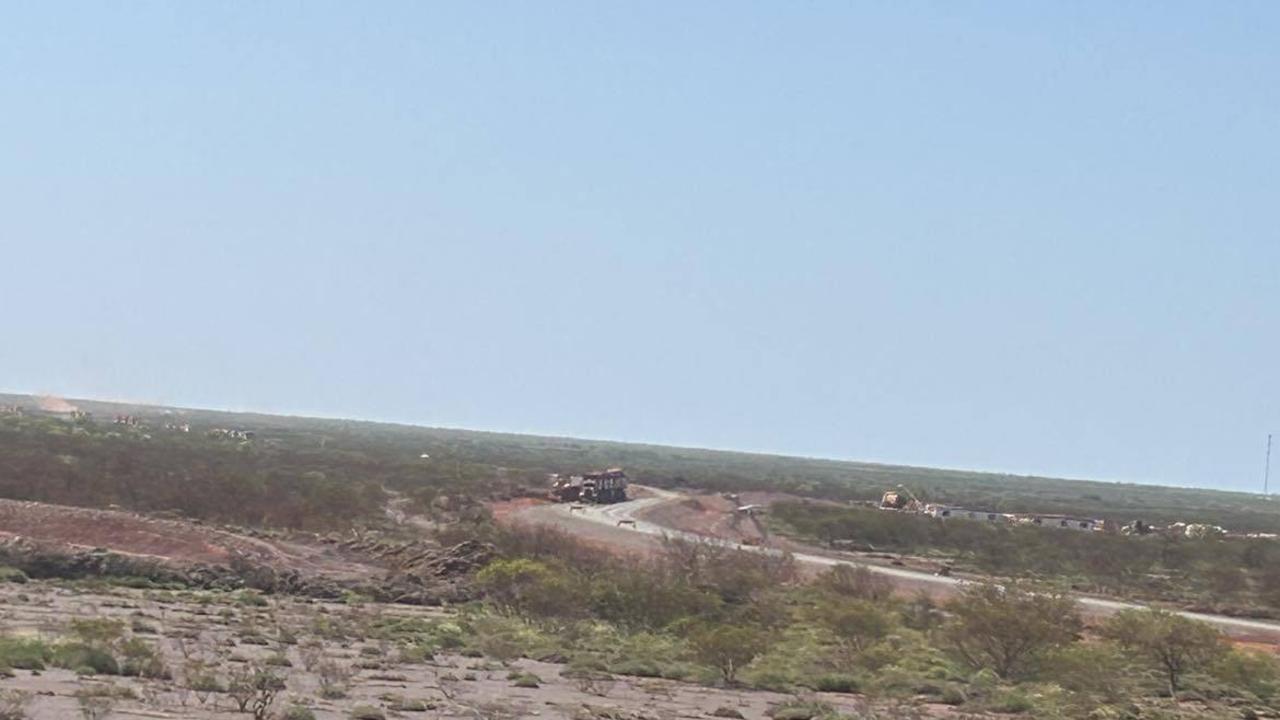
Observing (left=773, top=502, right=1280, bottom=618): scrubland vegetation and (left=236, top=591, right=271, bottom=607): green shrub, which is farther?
(left=773, top=502, right=1280, bottom=618): scrubland vegetation

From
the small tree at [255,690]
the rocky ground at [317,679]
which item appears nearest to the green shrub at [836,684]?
the rocky ground at [317,679]

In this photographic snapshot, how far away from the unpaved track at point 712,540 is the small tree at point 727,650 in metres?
15.8

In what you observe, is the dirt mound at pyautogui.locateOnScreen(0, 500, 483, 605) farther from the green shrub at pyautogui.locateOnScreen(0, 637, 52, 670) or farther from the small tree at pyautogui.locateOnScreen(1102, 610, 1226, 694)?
the small tree at pyautogui.locateOnScreen(1102, 610, 1226, 694)

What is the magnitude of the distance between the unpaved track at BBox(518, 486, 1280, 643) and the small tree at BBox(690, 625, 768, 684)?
15.8m

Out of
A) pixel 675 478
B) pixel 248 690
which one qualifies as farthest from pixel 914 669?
pixel 675 478

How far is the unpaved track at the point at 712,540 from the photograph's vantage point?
5441 cm

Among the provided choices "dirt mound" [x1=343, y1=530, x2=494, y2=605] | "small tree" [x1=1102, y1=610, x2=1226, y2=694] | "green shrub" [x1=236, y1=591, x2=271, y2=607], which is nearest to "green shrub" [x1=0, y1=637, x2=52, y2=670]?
"green shrub" [x1=236, y1=591, x2=271, y2=607]

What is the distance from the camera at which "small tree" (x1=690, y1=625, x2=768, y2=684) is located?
110 ft

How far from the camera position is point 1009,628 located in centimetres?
3750

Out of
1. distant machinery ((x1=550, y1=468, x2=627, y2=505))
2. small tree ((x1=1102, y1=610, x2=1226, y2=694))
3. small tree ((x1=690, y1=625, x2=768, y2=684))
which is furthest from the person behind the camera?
distant machinery ((x1=550, y1=468, x2=627, y2=505))

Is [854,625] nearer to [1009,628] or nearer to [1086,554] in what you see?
[1009,628]

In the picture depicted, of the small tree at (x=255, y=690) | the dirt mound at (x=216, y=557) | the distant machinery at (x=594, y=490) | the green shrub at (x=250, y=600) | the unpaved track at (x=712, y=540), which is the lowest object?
the green shrub at (x=250, y=600)

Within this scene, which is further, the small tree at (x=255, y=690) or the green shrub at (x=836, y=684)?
the green shrub at (x=836, y=684)

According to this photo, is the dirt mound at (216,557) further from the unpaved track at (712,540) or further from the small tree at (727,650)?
the small tree at (727,650)
